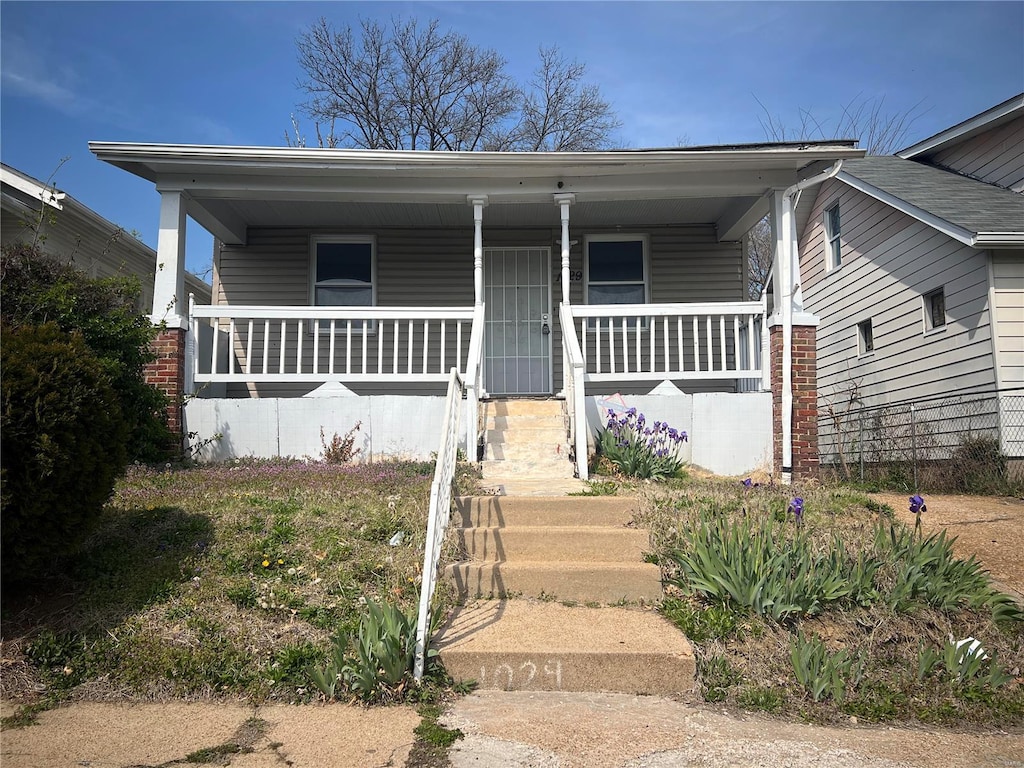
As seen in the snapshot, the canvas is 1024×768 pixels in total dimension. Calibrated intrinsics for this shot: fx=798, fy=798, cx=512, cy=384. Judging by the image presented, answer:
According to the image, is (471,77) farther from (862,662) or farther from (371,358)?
(862,662)

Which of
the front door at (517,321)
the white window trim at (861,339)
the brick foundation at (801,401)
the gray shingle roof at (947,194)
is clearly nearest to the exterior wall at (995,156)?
the gray shingle roof at (947,194)

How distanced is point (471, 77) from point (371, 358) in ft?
51.0

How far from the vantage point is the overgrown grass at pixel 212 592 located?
Answer: 422 centimetres

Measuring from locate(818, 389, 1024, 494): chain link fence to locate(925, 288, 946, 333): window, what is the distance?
46.6 inches

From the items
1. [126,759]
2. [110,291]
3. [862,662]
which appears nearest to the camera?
[126,759]

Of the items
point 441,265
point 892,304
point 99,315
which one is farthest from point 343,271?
point 892,304

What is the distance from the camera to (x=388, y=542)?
564 cm

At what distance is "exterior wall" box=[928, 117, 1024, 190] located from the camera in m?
12.2

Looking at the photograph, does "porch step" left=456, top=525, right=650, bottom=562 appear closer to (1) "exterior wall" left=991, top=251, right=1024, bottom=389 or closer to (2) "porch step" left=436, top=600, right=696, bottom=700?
(2) "porch step" left=436, top=600, right=696, bottom=700

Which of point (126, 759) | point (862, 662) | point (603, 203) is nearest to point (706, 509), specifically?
point (862, 662)

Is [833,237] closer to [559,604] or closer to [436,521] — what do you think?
[559,604]

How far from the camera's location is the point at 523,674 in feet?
13.8

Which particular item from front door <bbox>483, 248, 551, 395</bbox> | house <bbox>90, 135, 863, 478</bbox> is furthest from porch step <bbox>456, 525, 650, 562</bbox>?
front door <bbox>483, 248, 551, 395</bbox>

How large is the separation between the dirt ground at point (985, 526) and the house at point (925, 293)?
1.49 metres
